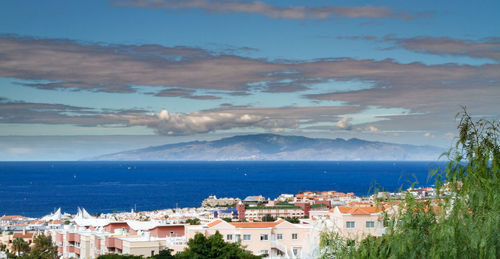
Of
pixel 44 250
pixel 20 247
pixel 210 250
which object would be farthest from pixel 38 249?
pixel 210 250

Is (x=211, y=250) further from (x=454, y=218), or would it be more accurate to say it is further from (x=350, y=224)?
(x=454, y=218)

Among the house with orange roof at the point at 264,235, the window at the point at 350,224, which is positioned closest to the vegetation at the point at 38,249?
the house with orange roof at the point at 264,235

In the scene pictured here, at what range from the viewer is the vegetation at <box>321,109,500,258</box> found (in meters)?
8.67

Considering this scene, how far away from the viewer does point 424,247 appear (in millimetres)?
9102

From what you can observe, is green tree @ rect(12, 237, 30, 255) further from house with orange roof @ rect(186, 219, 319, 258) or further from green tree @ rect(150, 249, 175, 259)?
green tree @ rect(150, 249, 175, 259)

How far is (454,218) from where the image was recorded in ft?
29.7

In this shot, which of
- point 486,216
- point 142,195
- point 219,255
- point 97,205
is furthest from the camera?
point 142,195

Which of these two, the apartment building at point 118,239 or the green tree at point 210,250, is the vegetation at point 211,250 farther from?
the apartment building at point 118,239

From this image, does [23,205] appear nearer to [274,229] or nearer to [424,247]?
[274,229]

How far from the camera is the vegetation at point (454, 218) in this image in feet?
28.5

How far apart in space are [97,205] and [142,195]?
2388cm

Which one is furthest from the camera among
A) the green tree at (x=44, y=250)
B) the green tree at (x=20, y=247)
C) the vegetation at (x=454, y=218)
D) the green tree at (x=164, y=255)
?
the green tree at (x=20, y=247)

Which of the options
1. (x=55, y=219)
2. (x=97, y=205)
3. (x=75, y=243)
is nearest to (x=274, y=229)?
(x=75, y=243)

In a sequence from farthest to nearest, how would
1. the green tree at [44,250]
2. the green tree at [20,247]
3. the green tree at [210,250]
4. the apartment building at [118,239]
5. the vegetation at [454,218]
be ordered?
1. the green tree at [20,247]
2. the green tree at [44,250]
3. the apartment building at [118,239]
4. the green tree at [210,250]
5. the vegetation at [454,218]
